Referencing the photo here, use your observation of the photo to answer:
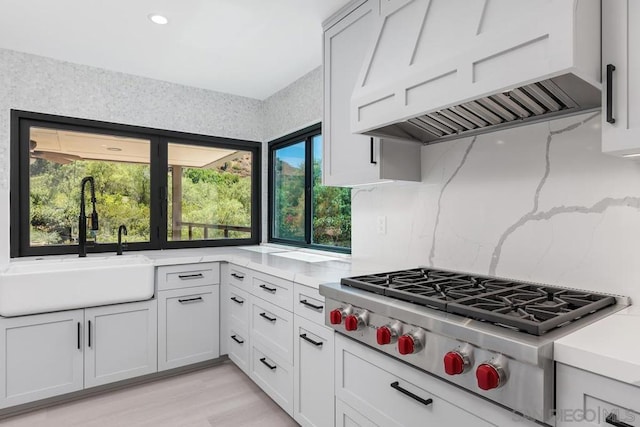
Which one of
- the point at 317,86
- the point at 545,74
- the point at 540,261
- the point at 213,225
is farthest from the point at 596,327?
the point at 213,225

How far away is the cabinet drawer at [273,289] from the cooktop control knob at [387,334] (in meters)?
0.86

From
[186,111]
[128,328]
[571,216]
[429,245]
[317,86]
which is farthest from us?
[186,111]

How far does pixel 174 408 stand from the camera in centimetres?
235

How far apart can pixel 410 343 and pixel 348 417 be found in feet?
2.19

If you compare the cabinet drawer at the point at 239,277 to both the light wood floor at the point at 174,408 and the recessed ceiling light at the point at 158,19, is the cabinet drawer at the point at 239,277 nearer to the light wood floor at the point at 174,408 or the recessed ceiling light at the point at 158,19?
the light wood floor at the point at 174,408

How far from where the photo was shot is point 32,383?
2.29 m

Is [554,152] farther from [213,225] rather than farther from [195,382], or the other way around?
[213,225]

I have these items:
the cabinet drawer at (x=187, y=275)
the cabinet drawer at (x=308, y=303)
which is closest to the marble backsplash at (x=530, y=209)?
the cabinet drawer at (x=308, y=303)

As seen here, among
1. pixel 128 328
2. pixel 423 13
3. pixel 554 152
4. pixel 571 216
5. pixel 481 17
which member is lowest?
pixel 128 328

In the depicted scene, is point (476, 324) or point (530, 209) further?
point (530, 209)

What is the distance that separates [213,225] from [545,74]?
3173mm

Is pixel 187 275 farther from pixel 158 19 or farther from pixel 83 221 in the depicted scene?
pixel 158 19

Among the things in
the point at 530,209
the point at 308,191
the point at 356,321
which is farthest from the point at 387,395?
the point at 308,191

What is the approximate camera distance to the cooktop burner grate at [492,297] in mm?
1057
